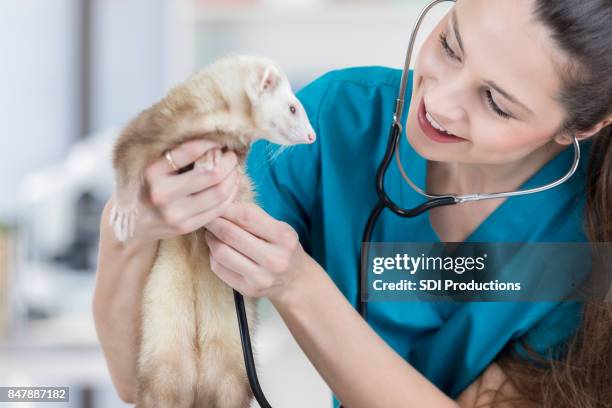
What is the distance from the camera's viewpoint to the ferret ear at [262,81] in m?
0.69

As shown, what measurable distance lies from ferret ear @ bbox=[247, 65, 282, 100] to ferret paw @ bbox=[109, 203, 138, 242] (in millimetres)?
157

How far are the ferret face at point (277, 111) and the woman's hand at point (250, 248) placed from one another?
3.2 inches

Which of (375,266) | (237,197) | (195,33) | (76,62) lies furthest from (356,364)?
(76,62)

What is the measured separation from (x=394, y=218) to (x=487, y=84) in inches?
9.5

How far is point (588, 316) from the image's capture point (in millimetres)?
936

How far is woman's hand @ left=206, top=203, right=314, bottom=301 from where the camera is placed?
0.73 m

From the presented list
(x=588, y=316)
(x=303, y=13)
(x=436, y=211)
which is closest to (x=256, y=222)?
(x=436, y=211)

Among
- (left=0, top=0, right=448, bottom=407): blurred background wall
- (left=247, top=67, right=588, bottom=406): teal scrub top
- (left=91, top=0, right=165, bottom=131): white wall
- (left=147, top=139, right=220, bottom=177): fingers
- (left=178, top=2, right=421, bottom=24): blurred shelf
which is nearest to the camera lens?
(left=147, top=139, right=220, bottom=177): fingers

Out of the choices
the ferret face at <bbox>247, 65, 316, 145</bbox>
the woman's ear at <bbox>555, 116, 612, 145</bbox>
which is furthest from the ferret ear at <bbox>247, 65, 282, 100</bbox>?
the woman's ear at <bbox>555, 116, 612, 145</bbox>

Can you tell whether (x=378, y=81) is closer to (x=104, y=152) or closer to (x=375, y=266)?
(x=375, y=266)

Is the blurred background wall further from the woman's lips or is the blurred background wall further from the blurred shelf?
the woman's lips

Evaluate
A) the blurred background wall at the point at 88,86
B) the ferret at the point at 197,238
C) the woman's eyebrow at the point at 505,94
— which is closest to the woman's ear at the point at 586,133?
the woman's eyebrow at the point at 505,94

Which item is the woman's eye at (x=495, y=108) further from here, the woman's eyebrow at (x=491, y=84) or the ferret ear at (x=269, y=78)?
the ferret ear at (x=269, y=78)

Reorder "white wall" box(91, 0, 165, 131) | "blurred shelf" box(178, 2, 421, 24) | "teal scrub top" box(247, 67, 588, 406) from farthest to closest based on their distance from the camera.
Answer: "white wall" box(91, 0, 165, 131), "blurred shelf" box(178, 2, 421, 24), "teal scrub top" box(247, 67, 588, 406)
